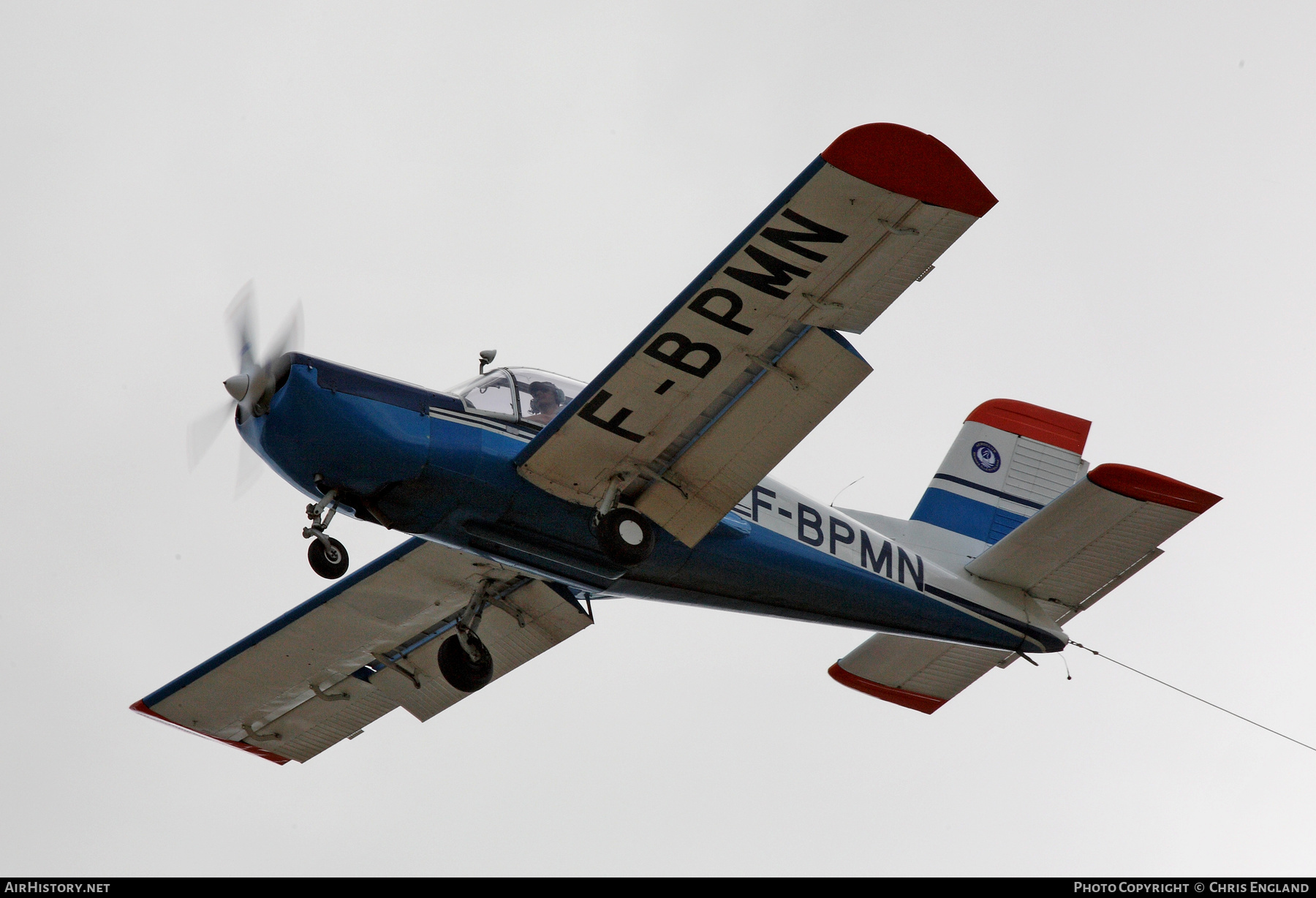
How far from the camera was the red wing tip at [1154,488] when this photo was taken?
453 inches

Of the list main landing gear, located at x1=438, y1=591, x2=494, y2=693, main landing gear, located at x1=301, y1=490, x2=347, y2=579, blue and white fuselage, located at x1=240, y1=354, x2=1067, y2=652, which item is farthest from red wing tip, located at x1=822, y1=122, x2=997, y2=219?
main landing gear, located at x1=438, y1=591, x2=494, y2=693

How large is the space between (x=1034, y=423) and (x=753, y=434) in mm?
4547

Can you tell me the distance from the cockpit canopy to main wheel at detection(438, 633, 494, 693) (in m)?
2.40

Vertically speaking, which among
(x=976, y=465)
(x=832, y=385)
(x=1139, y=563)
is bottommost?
(x=1139, y=563)

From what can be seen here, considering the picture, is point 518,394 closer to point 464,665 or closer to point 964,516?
point 464,665

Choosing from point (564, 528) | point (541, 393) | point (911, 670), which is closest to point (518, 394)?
point (541, 393)

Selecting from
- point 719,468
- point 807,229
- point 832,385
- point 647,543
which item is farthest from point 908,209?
point 647,543

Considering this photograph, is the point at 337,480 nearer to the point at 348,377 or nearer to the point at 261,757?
the point at 348,377

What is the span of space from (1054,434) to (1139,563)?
8.05ft

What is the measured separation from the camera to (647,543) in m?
11.1

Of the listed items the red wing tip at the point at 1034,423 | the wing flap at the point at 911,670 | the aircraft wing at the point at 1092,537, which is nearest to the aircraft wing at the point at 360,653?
the wing flap at the point at 911,670

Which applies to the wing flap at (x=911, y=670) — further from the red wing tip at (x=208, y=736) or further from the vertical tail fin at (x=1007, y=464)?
the red wing tip at (x=208, y=736)

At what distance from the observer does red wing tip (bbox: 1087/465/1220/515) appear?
1150cm

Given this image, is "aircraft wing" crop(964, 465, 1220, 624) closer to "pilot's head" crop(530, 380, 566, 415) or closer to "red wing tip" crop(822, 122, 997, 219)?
"red wing tip" crop(822, 122, 997, 219)
